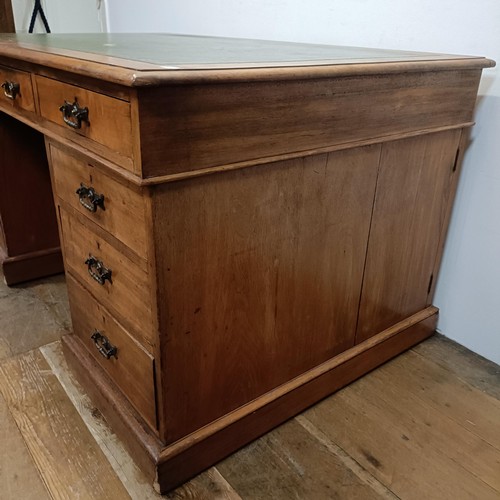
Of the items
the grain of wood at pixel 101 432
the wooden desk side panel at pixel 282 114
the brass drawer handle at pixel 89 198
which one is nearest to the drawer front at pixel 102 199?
the brass drawer handle at pixel 89 198

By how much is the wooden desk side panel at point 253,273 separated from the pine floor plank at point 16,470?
31 cm

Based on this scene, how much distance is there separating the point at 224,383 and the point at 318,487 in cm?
29

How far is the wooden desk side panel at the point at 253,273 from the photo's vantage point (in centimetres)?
87

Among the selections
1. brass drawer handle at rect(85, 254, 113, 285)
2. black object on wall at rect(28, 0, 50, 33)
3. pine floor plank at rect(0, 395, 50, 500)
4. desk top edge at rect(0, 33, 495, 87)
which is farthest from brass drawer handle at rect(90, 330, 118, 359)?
black object on wall at rect(28, 0, 50, 33)

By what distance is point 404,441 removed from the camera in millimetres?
1161

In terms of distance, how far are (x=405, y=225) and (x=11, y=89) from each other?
1016mm

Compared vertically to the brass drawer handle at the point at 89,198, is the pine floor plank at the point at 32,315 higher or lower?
lower

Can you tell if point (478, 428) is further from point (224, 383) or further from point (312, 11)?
point (312, 11)

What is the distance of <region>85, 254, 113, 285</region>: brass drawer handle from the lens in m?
1.02

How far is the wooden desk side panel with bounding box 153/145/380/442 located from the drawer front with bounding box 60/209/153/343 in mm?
59

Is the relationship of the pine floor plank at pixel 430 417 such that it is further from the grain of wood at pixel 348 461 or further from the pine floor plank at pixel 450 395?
the grain of wood at pixel 348 461

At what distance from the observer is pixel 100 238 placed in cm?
101

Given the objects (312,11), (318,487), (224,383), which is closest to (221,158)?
(224,383)

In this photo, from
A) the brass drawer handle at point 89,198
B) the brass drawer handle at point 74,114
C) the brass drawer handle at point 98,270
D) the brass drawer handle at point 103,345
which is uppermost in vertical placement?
the brass drawer handle at point 74,114
